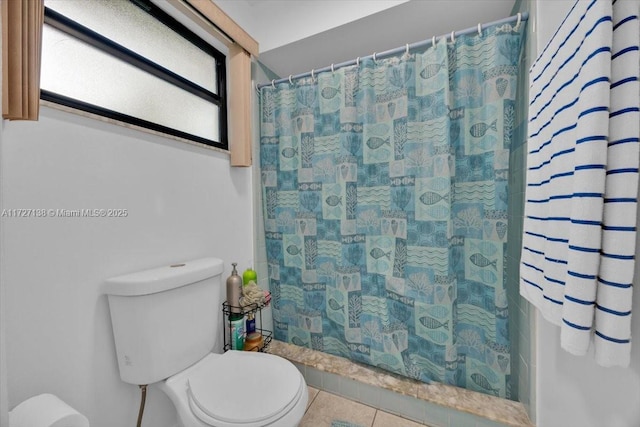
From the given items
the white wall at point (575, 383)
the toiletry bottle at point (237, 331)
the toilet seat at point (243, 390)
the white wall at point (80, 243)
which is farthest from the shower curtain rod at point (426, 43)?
the toilet seat at point (243, 390)

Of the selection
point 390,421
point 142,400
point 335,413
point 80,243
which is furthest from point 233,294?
point 390,421

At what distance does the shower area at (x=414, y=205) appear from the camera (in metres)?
1.18

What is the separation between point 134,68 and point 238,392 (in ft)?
4.53

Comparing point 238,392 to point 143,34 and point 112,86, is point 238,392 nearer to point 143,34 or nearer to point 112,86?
point 112,86

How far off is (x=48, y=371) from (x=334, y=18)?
188 centimetres

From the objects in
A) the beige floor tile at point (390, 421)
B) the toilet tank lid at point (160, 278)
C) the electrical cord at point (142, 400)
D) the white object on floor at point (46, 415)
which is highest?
the toilet tank lid at point (160, 278)

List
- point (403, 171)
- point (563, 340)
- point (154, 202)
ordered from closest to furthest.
→ point (563, 340) < point (154, 202) < point (403, 171)

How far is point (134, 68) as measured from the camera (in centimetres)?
109

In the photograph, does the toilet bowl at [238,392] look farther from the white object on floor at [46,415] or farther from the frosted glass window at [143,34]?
the frosted glass window at [143,34]

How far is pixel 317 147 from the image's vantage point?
152cm

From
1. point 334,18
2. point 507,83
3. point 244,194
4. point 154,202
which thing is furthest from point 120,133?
point 507,83

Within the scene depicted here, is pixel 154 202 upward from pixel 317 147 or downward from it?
downward

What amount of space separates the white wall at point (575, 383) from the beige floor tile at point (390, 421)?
524 millimetres

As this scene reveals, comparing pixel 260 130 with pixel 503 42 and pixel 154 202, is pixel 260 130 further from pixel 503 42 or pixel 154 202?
pixel 503 42
